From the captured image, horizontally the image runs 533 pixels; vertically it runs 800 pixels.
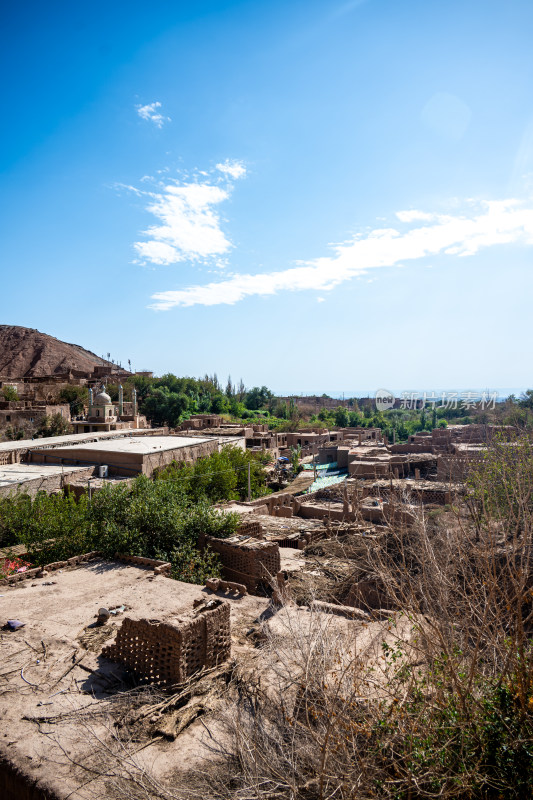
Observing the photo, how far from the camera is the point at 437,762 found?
365 centimetres

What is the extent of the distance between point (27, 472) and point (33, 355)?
226 ft

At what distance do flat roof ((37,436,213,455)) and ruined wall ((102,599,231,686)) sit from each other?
13.8 meters

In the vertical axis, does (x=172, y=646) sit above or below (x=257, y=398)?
below

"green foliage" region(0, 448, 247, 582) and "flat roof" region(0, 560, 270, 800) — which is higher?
"green foliage" region(0, 448, 247, 582)

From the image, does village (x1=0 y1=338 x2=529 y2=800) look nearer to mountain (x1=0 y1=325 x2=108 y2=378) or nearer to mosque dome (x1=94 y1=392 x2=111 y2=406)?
mosque dome (x1=94 y1=392 x2=111 y2=406)

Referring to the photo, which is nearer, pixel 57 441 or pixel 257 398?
pixel 57 441

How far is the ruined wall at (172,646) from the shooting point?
21.2 ft

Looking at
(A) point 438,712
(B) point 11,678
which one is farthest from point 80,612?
(A) point 438,712

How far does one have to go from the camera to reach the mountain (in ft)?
248

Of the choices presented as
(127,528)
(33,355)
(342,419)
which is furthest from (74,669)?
(33,355)

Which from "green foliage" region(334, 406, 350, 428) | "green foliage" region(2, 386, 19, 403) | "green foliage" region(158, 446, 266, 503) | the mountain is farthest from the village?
the mountain

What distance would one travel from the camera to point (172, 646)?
6461mm

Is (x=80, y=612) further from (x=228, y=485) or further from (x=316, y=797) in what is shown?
(x=228, y=485)

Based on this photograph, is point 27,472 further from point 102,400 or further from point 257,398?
point 257,398
